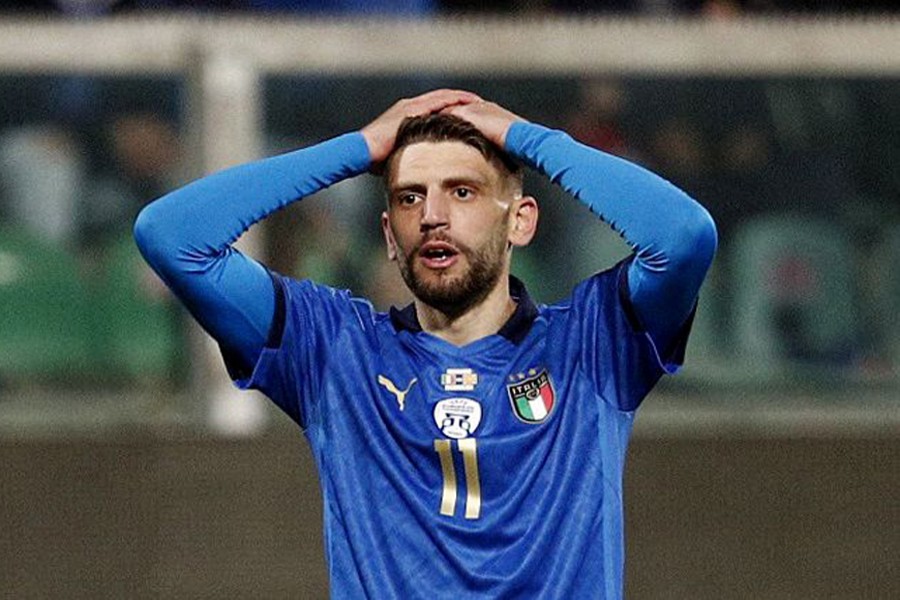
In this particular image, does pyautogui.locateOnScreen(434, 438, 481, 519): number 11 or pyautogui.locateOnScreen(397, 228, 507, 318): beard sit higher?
pyautogui.locateOnScreen(397, 228, 507, 318): beard

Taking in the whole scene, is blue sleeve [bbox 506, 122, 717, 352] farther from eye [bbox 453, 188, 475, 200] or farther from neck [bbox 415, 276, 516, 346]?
neck [bbox 415, 276, 516, 346]

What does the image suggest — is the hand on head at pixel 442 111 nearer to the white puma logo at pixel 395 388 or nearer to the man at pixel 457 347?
the man at pixel 457 347

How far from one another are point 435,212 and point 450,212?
3 centimetres

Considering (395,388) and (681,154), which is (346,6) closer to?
(681,154)

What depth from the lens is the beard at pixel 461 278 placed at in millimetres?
3504

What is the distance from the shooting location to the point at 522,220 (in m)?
3.63

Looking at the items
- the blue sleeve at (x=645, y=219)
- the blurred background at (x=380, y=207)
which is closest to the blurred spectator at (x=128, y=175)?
the blurred background at (x=380, y=207)

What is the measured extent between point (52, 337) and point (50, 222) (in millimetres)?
432

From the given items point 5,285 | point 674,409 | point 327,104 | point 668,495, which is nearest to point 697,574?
point 668,495

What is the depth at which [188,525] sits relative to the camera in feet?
22.4

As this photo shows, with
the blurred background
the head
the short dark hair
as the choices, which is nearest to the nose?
the head

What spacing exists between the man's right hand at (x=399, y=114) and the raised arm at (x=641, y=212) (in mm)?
28

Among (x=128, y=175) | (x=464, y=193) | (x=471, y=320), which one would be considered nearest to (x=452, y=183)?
(x=464, y=193)

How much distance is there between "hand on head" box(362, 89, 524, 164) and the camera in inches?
141
